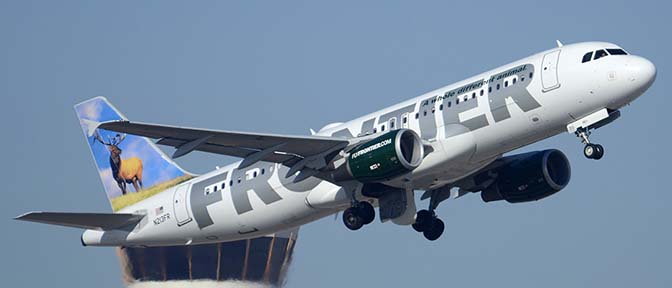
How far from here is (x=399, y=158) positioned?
1890 inches

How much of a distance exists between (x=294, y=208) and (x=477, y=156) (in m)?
7.67

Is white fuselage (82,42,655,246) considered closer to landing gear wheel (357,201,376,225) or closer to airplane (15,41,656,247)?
airplane (15,41,656,247)

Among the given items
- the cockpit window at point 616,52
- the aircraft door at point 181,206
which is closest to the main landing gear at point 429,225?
the aircraft door at point 181,206

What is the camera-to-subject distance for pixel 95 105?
63562 millimetres

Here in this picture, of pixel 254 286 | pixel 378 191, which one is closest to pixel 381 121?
pixel 378 191

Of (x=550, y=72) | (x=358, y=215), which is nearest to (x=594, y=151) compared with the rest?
(x=550, y=72)

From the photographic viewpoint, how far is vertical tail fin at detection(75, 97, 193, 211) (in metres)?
62.1

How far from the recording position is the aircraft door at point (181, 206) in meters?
55.6

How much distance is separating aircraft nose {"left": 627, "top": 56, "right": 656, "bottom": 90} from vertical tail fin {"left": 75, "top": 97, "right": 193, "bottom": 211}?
899 inches

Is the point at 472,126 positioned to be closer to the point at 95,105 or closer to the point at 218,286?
the point at 95,105

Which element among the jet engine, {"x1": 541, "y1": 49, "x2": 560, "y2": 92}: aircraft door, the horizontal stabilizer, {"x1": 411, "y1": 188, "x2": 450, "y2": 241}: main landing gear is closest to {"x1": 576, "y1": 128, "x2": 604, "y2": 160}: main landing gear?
{"x1": 541, "y1": 49, "x2": 560, "y2": 92}: aircraft door

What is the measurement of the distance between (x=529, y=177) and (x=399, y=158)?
8.85 metres

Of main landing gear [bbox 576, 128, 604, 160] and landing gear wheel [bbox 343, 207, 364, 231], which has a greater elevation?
landing gear wheel [bbox 343, 207, 364, 231]

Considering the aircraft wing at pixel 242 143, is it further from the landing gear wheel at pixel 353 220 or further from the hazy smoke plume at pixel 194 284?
the hazy smoke plume at pixel 194 284
